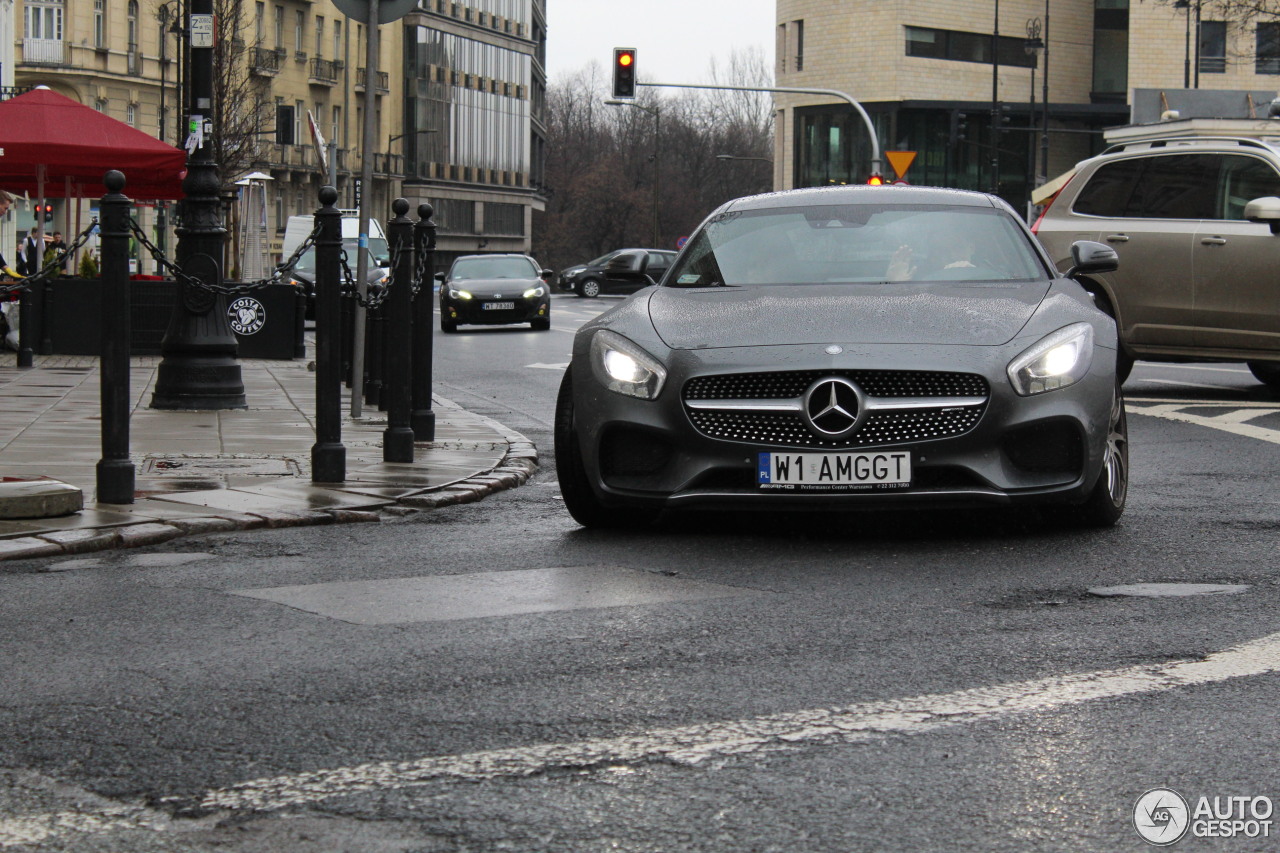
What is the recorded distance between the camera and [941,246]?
8.19 m

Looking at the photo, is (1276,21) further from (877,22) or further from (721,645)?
(877,22)

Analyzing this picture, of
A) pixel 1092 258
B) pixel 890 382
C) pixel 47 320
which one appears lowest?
pixel 890 382

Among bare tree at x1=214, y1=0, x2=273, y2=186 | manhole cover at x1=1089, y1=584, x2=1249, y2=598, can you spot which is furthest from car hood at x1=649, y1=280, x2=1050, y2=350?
bare tree at x1=214, y1=0, x2=273, y2=186

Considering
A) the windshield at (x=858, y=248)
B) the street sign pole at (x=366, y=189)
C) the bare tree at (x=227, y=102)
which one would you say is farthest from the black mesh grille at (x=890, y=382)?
the bare tree at (x=227, y=102)

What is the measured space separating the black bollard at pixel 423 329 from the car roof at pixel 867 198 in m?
2.74

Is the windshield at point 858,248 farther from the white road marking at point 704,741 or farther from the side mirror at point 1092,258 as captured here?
the white road marking at point 704,741

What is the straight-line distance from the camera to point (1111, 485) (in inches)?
286

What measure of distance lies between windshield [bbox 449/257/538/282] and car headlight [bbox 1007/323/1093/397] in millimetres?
25963

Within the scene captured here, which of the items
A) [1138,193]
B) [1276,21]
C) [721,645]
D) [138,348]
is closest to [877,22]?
[1276,21]

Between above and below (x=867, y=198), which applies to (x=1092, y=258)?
below

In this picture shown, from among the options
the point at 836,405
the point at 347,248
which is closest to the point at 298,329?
the point at 347,248

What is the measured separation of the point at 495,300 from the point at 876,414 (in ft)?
83.4

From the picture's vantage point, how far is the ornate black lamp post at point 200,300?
13.7m

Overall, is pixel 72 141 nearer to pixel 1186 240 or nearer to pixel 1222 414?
pixel 1186 240
